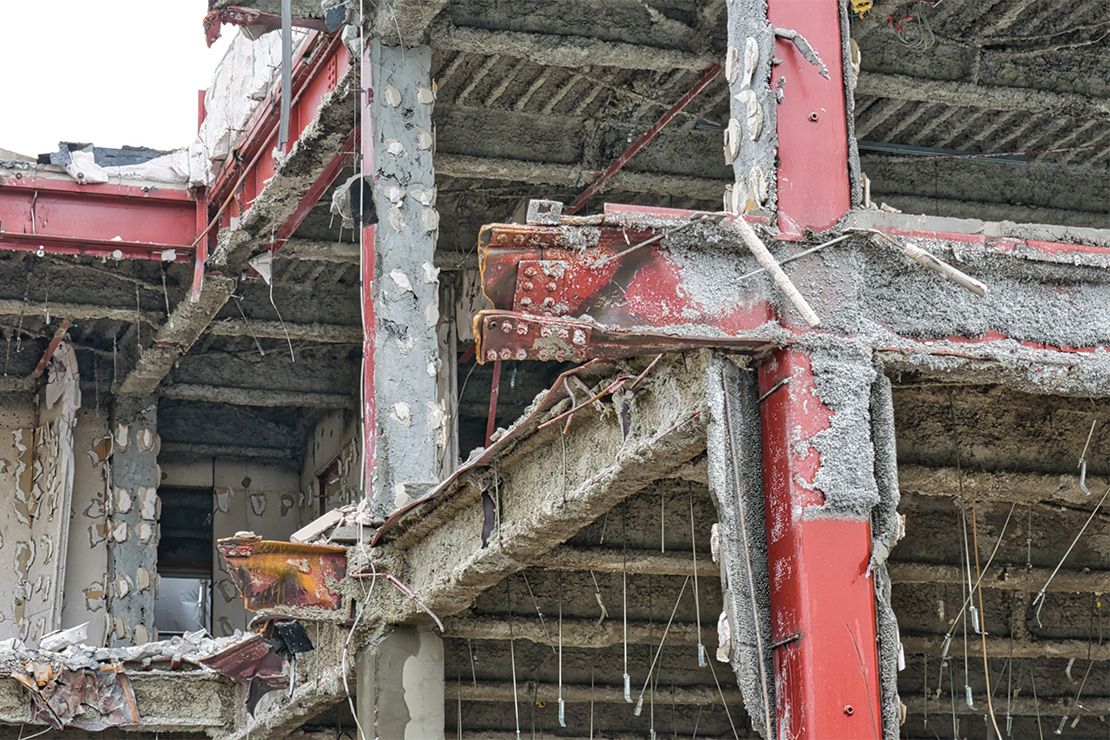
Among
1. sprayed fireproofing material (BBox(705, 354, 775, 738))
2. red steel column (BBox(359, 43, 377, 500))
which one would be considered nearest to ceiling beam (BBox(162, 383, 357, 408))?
red steel column (BBox(359, 43, 377, 500))

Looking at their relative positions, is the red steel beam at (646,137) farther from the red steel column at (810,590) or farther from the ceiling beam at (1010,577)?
the red steel column at (810,590)

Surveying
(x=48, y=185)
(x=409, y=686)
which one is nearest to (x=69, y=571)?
(x=48, y=185)

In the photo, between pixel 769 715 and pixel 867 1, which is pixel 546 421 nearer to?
pixel 769 715

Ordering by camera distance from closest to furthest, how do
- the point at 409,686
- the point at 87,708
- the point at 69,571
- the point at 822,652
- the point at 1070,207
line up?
1. the point at 822,652
2. the point at 409,686
3. the point at 87,708
4. the point at 1070,207
5. the point at 69,571

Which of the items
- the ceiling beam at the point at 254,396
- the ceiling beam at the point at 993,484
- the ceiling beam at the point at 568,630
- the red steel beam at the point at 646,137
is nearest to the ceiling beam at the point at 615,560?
the ceiling beam at the point at 568,630

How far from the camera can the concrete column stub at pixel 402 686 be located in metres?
9.05

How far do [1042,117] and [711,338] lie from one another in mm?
8775

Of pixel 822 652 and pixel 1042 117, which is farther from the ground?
pixel 1042 117

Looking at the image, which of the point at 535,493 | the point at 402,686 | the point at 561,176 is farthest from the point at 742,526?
the point at 561,176

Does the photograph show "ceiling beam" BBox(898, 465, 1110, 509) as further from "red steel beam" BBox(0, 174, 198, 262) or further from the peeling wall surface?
the peeling wall surface

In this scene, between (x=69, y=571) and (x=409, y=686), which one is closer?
(x=409, y=686)

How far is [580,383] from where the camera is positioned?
6703 mm

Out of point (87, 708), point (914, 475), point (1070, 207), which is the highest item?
point (1070, 207)

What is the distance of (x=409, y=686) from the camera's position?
30.1ft
